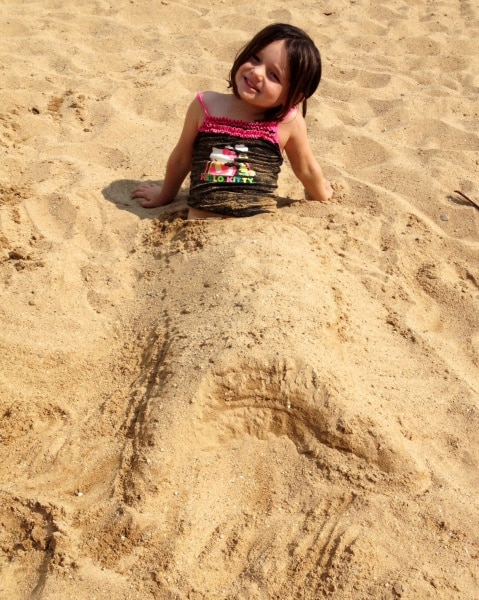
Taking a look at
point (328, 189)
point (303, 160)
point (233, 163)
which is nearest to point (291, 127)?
point (303, 160)

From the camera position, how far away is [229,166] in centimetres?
306

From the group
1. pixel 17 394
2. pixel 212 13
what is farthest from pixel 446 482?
pixel 212 13

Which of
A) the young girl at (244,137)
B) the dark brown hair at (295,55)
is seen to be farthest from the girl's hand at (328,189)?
the dark brown hair at (295,55)

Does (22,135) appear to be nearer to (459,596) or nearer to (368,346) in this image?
(368,346)

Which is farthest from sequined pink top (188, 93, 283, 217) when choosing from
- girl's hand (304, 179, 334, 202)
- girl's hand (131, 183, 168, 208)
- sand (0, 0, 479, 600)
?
girl's hand (304, 179, 334, 202)

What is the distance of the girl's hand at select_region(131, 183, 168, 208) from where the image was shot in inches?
130

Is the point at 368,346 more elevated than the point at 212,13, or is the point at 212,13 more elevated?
the point at 212,13

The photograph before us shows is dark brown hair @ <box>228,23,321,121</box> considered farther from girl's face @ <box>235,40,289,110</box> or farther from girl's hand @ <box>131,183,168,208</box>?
girl's hand @ <box>131,183,168,208</box>

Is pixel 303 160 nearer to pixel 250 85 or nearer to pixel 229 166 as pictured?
pixel 229 166

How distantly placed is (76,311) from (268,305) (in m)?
0.76

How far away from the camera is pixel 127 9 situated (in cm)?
535

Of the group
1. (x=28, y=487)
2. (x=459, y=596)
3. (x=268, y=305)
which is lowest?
(x=28, y=487)

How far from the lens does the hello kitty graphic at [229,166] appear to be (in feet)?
10.0

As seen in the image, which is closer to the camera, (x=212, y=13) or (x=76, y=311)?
(x=76, y=311)
